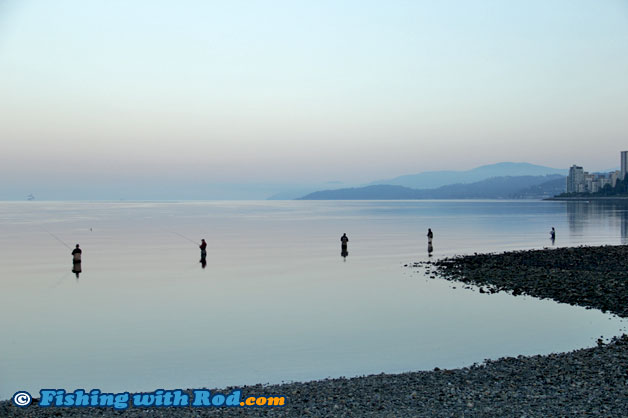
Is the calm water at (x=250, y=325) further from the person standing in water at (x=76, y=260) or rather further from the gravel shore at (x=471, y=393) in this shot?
the gravel shore at (x=471, y=393)

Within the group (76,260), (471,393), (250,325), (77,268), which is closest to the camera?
(471,393)

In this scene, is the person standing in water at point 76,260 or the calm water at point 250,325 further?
the person standing in water at point 76,260

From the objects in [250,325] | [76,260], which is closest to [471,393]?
[250,325]

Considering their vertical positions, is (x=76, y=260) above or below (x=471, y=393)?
above

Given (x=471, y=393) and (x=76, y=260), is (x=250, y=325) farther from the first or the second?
(x=76, y=260)

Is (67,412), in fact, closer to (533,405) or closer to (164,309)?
(533,405)

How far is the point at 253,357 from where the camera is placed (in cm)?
1784

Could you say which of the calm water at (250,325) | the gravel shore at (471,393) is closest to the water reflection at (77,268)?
the calm water at (250,325)

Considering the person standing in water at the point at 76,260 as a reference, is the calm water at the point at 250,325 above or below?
below

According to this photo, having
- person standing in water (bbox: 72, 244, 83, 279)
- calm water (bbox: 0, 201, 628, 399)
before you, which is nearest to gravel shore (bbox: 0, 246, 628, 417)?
calm water (bbox: 0, 201, 628, 399)

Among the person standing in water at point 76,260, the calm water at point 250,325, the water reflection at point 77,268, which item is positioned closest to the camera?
the calm water at point 250,325

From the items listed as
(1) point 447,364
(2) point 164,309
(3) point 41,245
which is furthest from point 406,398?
(3) point 41,245

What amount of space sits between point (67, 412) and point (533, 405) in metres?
10.6

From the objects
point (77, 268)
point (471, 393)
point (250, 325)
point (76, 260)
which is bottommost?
point (250, 325)
